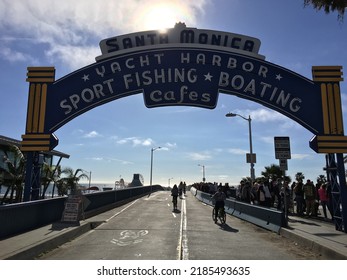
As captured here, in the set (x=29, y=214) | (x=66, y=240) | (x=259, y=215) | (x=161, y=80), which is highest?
(x=161, y=80)

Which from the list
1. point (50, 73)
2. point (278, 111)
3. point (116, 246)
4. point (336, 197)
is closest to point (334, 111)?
point (278, 111)

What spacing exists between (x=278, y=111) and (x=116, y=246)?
8.24 metres

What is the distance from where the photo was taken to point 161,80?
13.9m

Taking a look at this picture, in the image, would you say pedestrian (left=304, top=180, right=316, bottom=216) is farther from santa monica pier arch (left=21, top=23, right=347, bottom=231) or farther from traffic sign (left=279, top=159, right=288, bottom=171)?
santa monica pier arch (left=21, top=23, right=347, bottom=231)

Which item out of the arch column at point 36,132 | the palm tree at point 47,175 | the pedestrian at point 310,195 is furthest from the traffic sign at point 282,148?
the palm tree at point 47,175

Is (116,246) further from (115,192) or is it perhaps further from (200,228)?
(115,192)

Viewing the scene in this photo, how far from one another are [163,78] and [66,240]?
731cm

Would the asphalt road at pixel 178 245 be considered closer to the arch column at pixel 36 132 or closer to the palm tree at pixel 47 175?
the arch column at pixel 36 132

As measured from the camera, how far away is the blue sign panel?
13.7m

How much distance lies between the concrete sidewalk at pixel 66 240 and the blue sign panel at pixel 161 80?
4.68 metres

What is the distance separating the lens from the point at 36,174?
13453 millimetres

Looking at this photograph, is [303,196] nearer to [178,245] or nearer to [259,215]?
[259,215]

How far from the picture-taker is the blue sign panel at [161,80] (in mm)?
13742

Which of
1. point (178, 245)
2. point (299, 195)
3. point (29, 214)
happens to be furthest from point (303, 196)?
point (29, 214)
